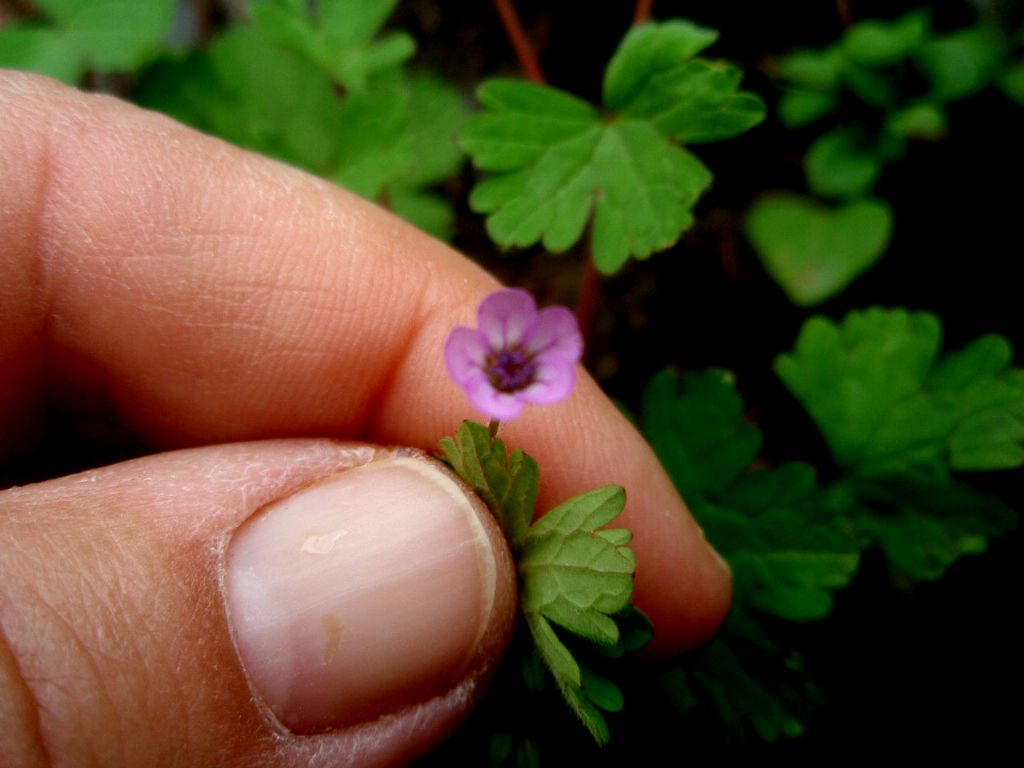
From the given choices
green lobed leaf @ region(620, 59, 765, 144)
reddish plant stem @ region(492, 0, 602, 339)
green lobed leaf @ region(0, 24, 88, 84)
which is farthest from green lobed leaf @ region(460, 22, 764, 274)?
green lobed leaf @ region(0, 24, 88, 84)

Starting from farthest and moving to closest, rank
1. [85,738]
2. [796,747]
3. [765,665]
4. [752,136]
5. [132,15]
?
[752,136] < [132,15] < [796,747] < [765,665] < [85,738]

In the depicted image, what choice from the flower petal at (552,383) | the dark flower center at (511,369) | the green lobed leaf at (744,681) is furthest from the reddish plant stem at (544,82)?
the green lobed leaf at (744,681)

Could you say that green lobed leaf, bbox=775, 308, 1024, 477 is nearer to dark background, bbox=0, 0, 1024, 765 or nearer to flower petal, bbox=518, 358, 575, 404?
dark background, bbox=0, 0, 1024, 765

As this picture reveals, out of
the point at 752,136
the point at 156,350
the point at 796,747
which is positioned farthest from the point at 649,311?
Result: the point at 156,350

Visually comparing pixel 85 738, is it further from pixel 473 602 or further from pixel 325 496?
pixel 473 602

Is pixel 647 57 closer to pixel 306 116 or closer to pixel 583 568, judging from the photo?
pixel 306 116

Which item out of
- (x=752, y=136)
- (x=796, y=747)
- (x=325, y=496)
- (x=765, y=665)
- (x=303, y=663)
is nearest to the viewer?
(x=303, y=663)

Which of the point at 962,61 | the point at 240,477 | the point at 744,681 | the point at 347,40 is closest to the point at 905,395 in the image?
the point at 744,681
